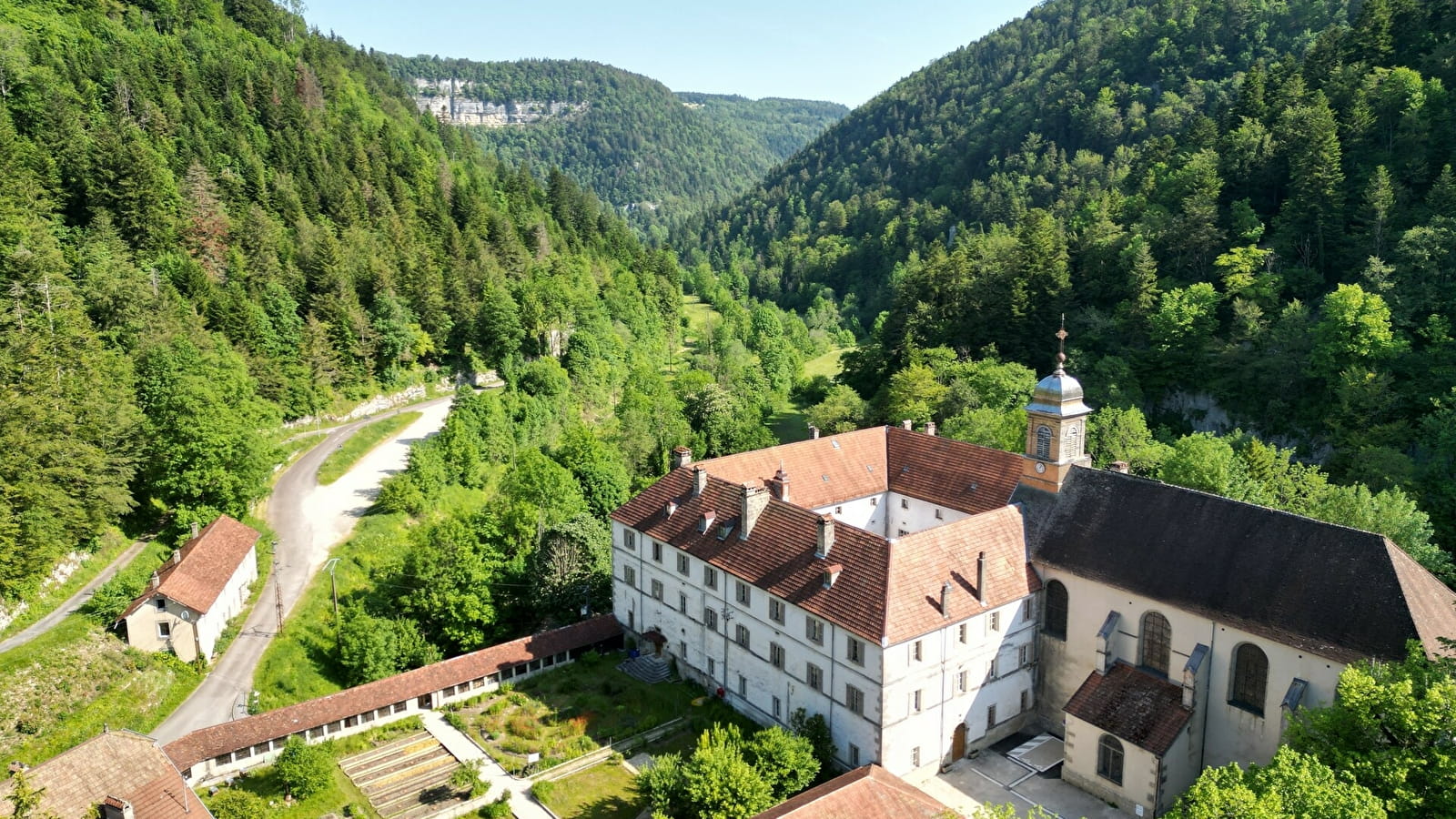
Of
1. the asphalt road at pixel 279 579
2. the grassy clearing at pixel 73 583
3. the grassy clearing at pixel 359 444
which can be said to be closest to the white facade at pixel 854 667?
the asphalt road at pixel 279 579

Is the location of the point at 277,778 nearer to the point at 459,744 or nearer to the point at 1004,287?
the point at 459,744

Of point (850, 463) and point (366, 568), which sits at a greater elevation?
point (850, 463)

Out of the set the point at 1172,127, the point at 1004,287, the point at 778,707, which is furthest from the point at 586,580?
the point at 1172,127

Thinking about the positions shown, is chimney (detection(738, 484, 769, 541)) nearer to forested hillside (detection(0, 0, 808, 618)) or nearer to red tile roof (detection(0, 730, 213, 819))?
forested hillside (detection(0, 0, 808, 618))

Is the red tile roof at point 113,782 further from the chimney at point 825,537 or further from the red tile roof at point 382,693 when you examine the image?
the chimney at point 825,537

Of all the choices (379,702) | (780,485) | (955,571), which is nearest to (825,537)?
(955,571)

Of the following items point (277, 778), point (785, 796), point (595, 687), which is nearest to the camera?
point (785, 796)

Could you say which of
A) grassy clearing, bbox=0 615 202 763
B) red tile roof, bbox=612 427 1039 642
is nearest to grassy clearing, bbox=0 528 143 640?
grassy clearing, bbox=0 615 202 763
